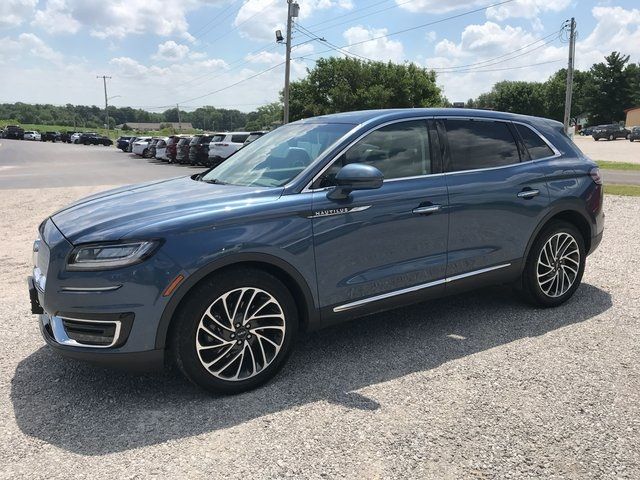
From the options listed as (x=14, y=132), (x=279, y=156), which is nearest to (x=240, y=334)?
(x=279, y=156)

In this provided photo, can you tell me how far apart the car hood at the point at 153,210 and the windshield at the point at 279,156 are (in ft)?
0.67

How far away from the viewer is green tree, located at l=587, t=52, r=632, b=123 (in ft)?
278

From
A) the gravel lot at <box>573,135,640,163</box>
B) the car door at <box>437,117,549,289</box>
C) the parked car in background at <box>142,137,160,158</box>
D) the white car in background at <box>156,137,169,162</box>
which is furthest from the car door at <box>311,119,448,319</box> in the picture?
the parked car in background at <box>142,137,160,158</box>

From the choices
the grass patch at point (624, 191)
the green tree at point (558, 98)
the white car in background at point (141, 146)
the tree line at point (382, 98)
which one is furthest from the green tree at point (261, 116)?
the grass patch at point (624, 191)

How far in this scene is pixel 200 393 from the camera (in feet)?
11.2

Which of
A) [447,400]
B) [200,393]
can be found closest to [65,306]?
[200,393]

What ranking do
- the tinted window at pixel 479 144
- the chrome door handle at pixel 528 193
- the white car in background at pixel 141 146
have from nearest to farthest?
the tinted window at pixel 479 144 → the chrome door handle at pixel 528 193 → the white car in background at pixel 141 146

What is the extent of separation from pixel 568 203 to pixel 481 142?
105cm

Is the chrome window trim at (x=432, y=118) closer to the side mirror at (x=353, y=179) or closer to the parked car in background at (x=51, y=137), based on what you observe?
the side mirror at (x=353, y=179)

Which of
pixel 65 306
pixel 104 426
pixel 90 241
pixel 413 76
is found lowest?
pixel 104 426

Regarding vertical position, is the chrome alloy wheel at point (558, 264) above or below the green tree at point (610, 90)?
below

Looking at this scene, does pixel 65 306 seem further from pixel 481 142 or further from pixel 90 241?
pixel 481 142

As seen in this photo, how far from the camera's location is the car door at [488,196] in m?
4.17

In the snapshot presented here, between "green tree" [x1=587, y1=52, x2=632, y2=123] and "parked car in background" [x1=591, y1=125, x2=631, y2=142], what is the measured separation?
33.7 meters
